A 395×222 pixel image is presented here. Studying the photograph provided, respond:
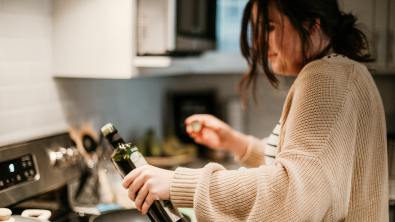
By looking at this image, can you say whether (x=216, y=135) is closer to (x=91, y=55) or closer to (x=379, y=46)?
(x=91, y=55)

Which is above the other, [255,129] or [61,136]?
[61,136]

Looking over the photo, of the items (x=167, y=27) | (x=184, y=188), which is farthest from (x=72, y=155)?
(x=184, y=188)

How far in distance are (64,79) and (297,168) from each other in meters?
0.93

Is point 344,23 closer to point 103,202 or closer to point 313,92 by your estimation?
point 313,92

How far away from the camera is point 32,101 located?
1.25 m

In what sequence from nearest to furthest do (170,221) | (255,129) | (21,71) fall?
1. (170,221)
2. (21,71)
3. (255,129)

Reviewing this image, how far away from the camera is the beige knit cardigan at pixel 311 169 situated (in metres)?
0.76

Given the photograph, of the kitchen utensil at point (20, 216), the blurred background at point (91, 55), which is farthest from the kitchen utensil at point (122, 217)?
the blurred background at point (91, 55)

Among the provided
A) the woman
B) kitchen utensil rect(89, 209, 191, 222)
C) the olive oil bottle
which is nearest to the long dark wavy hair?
the woman

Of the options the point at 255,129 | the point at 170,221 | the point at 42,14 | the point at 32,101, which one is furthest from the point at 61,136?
the point at 255,129

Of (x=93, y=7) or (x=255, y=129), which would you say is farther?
(x=255, y=129)

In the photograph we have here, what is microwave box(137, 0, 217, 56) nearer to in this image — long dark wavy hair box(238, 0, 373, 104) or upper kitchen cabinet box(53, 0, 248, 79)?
upper kitchen cabinet box(53, 0, 248, 79)

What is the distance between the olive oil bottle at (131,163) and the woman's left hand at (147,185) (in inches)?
1.5

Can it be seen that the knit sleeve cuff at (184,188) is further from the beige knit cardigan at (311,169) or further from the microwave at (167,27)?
the microwave at (167,27)
